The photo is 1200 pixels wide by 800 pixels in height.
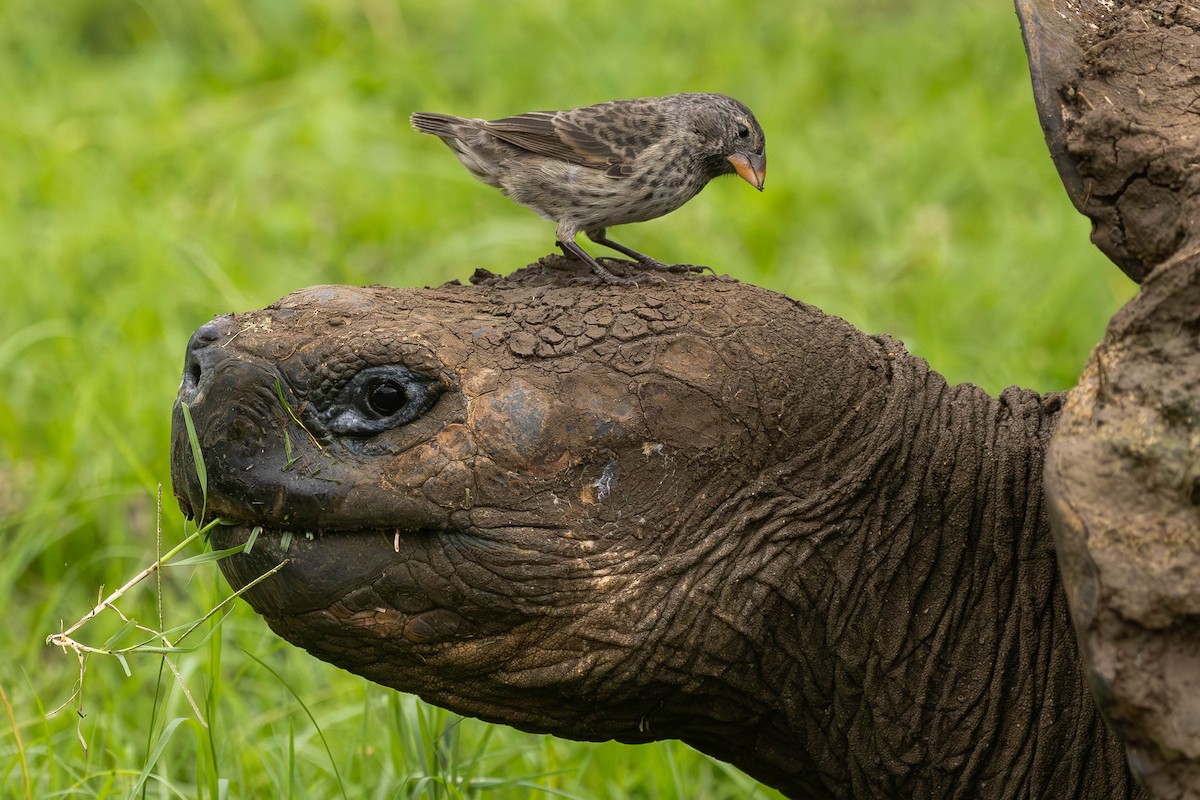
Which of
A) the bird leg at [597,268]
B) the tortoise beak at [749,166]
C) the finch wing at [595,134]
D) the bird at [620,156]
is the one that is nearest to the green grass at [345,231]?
the bird leg at [597,268]

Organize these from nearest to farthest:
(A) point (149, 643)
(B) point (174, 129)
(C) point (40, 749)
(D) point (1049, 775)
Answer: (D) point (1049, 775) → (A) point (149, 643) → (C) point (40, 749) → (B) point (174, 129)

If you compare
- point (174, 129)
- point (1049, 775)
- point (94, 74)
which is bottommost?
point (1049, 775)

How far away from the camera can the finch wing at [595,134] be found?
12.2 feet

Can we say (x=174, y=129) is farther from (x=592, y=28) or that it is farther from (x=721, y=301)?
(x=721, y=301)

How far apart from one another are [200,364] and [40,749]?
1.66 m

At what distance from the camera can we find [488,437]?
106 inches

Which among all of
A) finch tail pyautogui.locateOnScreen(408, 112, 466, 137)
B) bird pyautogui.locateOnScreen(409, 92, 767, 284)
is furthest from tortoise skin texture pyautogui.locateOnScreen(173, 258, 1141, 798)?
finch tail pyautogui.locateOnScreen(408, 112, 466, 137)

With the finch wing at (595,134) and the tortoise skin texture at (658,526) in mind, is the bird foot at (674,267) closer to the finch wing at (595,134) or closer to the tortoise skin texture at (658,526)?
the tortoise skin texture at (658,526)

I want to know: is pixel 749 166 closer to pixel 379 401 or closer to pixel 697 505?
pixel 697 505

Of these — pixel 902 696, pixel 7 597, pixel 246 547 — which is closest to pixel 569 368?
pixel 246 547

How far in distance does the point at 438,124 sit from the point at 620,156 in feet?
2.08

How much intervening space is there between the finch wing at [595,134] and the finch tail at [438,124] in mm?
220

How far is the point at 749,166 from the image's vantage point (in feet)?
12.7

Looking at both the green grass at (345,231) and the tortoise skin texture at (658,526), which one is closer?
the tortoise skin texture at (658,526)
